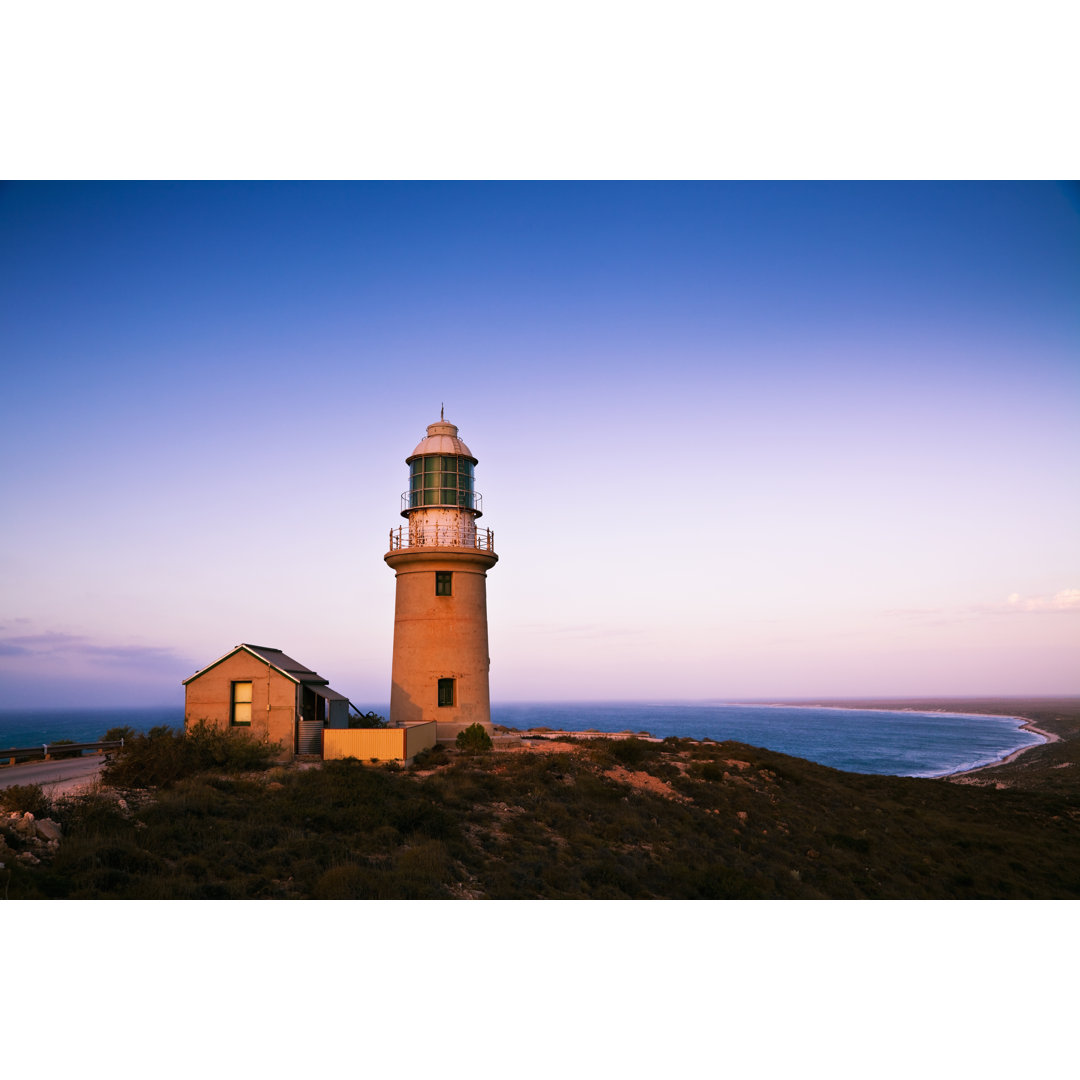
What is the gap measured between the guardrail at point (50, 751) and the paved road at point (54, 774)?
17.5 inches

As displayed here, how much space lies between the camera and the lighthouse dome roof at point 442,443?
82.3 ft

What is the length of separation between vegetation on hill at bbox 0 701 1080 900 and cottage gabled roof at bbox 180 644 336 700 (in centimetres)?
306

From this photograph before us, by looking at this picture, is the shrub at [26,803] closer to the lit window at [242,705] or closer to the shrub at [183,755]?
the shrub at [183,755]

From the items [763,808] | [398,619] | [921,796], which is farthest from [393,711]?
[921,796]

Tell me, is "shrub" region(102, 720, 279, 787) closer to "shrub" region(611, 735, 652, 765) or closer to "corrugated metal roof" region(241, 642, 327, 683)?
"corrugated metal roof" region(241, 642, 327, 683)

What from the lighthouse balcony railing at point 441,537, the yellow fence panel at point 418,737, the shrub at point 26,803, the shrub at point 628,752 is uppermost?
the lighthouse balcony railing at point 441,537

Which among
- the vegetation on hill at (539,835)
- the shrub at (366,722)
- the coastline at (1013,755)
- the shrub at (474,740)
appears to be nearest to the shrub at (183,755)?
the vegetation on hill at (539,835)

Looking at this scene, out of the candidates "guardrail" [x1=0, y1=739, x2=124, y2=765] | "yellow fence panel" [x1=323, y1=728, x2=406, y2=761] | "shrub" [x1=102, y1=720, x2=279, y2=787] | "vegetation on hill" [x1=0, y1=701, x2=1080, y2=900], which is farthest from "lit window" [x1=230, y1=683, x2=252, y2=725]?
"guardrail" [x1=0, y1=739, x2=124, y2=765]

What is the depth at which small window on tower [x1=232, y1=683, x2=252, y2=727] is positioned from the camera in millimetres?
20828

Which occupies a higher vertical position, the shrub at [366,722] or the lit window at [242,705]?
the lit window at [242,705]

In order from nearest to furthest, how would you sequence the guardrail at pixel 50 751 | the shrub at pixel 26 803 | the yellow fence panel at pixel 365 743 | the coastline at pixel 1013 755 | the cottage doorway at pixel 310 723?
the shrub at pixel 26 803, the yellow fence panel at pixel 365 743, the cottage doorway at pixel 310 723, the guardrail at pixel 50 751, the coastline at pixel 1013 755

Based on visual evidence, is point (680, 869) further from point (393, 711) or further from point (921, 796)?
point (921, 796)

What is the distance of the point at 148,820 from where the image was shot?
11.6 meters

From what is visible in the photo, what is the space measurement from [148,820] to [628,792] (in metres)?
11.5
